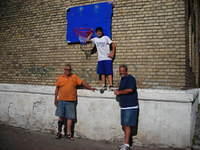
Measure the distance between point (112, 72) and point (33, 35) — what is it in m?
2.83

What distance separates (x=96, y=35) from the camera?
21.0 ft

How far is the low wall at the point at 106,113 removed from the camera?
5.22 meters

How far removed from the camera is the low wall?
206 inches

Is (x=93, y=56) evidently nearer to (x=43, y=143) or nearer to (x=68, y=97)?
(x=68, y=97)

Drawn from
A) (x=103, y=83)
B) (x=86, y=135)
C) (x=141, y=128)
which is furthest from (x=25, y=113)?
(x=141, y=128)

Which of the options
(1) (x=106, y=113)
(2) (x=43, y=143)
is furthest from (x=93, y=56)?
(2) (x=43, y=143)

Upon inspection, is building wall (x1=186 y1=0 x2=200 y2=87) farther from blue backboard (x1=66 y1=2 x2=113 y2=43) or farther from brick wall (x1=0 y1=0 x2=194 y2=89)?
blue backboard (x1=66 y1=2 x2=113 y2=43)

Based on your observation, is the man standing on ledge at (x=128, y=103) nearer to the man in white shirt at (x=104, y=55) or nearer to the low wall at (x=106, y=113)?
the low wall at (x=106, y=113)

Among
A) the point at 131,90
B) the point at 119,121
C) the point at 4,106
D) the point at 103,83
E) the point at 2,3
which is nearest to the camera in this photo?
the point at 131,90

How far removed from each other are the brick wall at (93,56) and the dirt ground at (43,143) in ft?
4.82

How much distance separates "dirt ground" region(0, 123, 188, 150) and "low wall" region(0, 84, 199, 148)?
23 cm

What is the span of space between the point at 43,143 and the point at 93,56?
7.76 ft

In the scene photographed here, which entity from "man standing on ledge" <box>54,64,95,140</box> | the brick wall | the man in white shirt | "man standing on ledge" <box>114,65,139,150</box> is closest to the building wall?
the brick wall

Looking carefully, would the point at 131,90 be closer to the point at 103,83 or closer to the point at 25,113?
the point at 103,83
